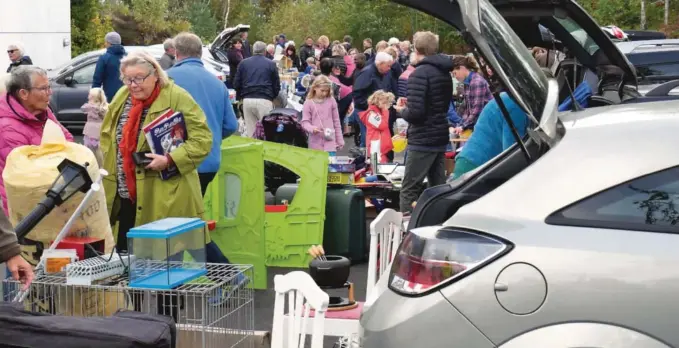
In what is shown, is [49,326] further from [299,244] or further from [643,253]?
[299,244]

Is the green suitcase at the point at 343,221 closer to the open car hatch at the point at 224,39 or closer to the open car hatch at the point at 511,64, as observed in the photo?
the open car hatch at the point at 511,64

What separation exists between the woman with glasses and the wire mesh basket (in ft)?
5.21

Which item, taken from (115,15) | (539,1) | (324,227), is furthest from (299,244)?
(115,15)

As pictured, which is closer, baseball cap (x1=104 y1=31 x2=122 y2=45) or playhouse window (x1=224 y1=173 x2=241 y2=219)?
playhouse window (x1=224 y1=173 x2=241 y2=219)

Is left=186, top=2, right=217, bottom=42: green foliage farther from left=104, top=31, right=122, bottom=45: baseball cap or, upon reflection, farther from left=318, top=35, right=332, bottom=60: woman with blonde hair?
left=104, top=31, right=122, bottom=45: baseball cap

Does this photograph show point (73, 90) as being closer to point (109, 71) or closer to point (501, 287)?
point (109, 71)

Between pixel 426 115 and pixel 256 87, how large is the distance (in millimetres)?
6200

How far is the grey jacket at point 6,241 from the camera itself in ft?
13.8

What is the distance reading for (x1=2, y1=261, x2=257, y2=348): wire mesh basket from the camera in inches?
180

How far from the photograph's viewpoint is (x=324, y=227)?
8.90 m

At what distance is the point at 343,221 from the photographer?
29.1 ft

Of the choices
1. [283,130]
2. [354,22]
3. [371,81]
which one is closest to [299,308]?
[283,130]

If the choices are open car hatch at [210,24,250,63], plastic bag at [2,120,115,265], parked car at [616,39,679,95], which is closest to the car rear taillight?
plastic bag at [2,120,115,265]

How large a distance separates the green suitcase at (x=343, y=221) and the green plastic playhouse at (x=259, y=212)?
1.01 feet
